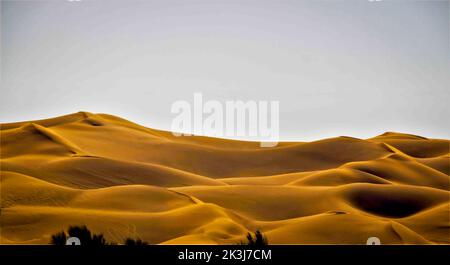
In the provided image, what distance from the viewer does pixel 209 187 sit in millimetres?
16188

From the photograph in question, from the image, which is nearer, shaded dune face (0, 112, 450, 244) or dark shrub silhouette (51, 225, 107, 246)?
dark shrub silhouette (51, 225, 107, 246)

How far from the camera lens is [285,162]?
2417 centimetres

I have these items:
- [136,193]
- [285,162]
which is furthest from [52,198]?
[285,162]

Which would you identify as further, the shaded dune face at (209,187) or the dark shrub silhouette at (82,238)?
the shaded dune face at (209,187)

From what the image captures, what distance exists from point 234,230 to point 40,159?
29.4 ft

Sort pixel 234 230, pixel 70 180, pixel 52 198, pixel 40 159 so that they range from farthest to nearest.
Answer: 1. pixel 40 159
2. pixel 70 180
3. pixel 52 198
4. pixel 234 230

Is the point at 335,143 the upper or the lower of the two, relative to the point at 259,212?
upper

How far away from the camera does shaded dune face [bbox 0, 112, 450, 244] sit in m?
11.4

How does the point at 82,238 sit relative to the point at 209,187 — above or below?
below

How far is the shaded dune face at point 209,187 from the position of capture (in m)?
11.4

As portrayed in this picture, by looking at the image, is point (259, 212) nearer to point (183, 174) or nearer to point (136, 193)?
point (136, 193)

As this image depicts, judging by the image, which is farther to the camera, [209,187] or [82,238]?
[209,187]
